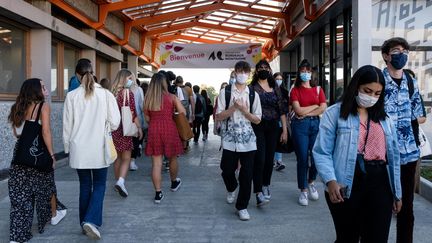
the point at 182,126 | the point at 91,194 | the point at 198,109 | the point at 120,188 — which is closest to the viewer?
the point at 91,194

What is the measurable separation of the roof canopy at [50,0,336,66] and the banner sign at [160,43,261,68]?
111cm

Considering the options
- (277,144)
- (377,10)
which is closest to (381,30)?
(377,10)

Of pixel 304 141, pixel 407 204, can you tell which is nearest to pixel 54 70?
pixel 304 141

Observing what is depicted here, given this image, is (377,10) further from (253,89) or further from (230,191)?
(230,191)

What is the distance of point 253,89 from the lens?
17.2ft

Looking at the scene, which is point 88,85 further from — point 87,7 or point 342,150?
point 87,7

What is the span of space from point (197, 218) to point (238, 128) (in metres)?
1.14

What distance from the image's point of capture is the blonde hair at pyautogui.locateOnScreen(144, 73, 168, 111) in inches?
223

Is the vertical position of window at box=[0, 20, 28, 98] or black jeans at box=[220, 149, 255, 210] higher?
window at box=[0, 20, 28, 98]

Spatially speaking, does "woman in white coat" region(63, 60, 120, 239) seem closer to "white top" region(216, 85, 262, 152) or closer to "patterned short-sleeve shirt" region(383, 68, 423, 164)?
"white top" region(216, 85, 262, 152)

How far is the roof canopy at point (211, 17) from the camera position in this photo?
39.4ft

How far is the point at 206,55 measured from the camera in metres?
18.0

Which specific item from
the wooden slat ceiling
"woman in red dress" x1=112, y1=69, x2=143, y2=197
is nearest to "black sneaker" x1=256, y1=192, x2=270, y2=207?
"woman in red dress" x1=112, y1=69, x2=143, y2=197

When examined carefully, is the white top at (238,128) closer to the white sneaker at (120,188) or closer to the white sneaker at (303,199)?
the white sneaker at (303,199)
